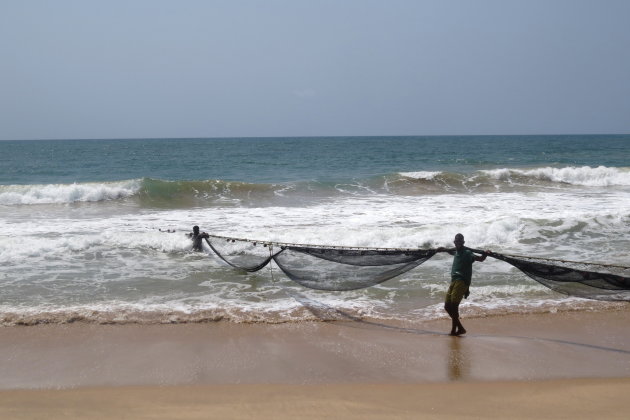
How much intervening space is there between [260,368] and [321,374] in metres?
0.61

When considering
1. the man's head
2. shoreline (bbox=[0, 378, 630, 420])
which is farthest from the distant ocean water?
shoreline (bbox=[0, 378, 630, 420])

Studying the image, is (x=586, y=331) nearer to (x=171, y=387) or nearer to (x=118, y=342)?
(x=171, y=387)

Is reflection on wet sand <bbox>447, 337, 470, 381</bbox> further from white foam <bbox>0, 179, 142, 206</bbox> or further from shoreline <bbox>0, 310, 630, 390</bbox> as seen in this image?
white foam <bbox>0, 179, 142, 206</bbox>

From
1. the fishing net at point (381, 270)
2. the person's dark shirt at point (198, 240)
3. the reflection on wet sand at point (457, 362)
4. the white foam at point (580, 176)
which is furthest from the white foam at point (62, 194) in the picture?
the white foam at point (580, 176)

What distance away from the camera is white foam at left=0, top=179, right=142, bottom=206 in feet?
55.6

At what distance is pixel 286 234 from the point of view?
11.0 m

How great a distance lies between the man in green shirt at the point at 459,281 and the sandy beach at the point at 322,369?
24cm

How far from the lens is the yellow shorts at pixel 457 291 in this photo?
5676 mm

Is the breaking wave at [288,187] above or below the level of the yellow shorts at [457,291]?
above

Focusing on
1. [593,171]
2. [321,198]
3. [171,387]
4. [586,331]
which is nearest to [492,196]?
[321,198]

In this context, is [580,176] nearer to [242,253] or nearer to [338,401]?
[242,253]

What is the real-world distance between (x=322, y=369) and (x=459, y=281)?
6.24ft

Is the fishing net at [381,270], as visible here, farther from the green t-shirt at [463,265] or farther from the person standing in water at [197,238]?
the person standing in water at [197,238]

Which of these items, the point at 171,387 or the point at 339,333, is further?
the point at 339,333
